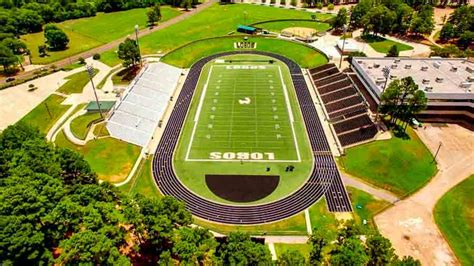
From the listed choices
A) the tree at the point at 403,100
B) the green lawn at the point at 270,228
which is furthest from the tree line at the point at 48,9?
the tree at the point at 403,100

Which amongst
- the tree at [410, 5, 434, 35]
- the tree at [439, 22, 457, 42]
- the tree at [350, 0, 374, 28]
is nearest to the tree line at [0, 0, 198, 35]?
the tree at [350, 0, 374, 28]

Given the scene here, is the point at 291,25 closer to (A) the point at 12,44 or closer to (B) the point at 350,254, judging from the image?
(A) the point at 12,44

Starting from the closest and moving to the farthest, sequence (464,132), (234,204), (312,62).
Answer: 1. (234,204)
2. (464,132)
3. (312,62)

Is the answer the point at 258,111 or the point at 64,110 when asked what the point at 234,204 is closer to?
the point at 258,111

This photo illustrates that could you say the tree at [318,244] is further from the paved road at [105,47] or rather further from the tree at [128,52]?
the paved road at [105,47]

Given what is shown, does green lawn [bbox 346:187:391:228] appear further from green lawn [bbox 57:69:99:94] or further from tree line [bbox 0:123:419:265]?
green lawn [bbox 57:69:99:94]

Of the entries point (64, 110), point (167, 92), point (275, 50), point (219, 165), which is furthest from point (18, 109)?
point (275, 50)
